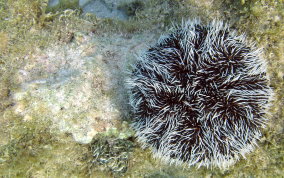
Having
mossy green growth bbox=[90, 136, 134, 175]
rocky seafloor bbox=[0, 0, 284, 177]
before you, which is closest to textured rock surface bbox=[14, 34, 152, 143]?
rocky seafloor bbox=[0, 0, 284, 177]

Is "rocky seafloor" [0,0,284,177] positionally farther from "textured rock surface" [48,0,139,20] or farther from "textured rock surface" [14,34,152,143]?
"textured rock surface" [48,0,139,20]

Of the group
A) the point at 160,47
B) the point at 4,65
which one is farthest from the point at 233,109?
the point at 4,65

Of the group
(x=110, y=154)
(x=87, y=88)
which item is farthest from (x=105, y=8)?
(x=110, y=154)

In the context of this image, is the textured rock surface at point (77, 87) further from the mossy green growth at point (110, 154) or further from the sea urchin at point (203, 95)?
the sea urchin at point (203, 95)

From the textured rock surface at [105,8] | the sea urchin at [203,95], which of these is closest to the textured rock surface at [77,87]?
the sea urchin at [203,95]

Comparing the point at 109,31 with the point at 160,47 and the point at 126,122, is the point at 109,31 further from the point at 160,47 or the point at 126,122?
the point at 126,122

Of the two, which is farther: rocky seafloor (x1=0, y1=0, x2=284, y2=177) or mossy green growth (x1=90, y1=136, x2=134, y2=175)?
mossy green growth (x1=90, y1=136, x2=134, y2=175)

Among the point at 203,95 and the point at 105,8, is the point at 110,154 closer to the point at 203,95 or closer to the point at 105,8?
the point at 203,95
